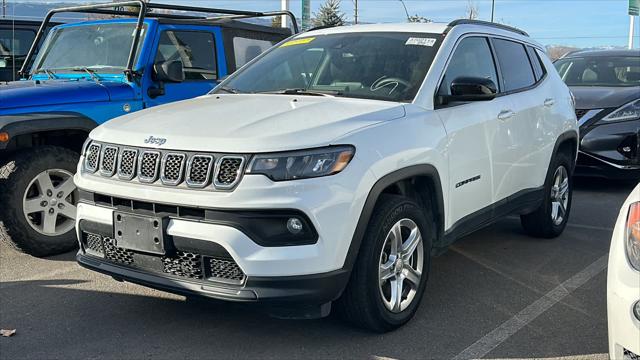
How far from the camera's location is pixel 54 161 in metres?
5.29

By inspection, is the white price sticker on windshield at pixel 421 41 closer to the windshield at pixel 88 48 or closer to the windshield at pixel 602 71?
the windshield at pixel 88 48

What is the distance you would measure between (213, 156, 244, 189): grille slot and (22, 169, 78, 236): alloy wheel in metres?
2.54

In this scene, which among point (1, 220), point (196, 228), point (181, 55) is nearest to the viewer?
point (196, 228)

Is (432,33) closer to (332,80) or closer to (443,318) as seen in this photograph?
(332,80)

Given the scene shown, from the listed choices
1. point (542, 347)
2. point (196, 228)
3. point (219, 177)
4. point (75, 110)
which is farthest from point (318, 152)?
point (75, 110)

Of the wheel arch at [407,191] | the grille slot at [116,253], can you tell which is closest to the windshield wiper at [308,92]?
the wheel arch at [407,191]

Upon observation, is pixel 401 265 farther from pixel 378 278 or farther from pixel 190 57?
pixel 190 57

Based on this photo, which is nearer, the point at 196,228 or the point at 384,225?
the point at 196,228

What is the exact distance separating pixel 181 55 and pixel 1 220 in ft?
7.11

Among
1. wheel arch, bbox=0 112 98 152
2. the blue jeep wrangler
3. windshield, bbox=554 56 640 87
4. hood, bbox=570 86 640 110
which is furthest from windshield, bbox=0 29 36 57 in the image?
windshield, bbox=554 56 640 87

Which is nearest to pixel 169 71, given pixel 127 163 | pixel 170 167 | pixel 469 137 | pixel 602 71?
pixel 127 163

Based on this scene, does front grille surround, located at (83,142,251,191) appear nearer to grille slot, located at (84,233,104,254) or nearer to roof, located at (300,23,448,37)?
grille slot, located at (84,233,104,254)

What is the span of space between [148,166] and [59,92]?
2.20 metres

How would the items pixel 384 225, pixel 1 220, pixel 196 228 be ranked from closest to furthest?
pixel 196 228
pixel 384 225
pixel 1 220
